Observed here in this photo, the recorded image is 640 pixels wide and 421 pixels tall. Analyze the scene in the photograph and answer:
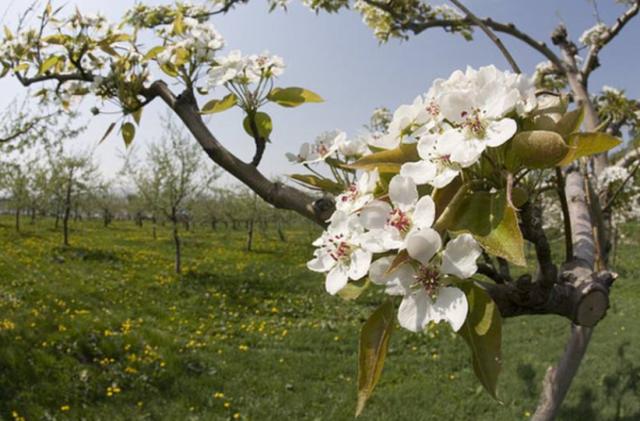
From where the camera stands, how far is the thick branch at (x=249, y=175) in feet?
3.46

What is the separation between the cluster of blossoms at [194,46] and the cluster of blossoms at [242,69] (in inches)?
6.1

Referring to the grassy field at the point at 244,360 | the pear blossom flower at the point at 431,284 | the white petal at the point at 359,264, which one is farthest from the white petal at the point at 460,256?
the grassy field at the point at 244,360

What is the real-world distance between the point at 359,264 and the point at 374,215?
71 mm

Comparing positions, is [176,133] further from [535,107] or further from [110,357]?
[535,107]

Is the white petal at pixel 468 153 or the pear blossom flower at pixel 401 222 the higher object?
the white petal at pixel 468 153

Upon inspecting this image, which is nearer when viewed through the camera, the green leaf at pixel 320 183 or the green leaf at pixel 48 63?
the green leaf at pixel 320 183

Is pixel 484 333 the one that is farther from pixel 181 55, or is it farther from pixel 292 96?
pixel 181 55

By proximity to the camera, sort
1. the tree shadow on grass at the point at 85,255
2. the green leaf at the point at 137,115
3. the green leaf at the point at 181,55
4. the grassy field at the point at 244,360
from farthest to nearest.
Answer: the tree shadow on grass at the point at 85,255 < the grassy field at the point at 244,360 < the green leaf at the point at 137,115 < the green leaf at the point at 181,55

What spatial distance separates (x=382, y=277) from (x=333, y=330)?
8.92 metres

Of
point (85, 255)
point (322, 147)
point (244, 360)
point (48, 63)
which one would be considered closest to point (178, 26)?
point (48, 63)

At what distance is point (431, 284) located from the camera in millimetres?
688

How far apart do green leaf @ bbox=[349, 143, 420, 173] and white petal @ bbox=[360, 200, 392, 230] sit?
0.09 m

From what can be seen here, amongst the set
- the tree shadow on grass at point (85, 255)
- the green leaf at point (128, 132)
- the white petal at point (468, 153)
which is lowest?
the tree shadow on grass at point (85, 255)

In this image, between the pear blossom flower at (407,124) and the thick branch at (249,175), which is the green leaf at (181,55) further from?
the pear blossom flower at (407,124)
